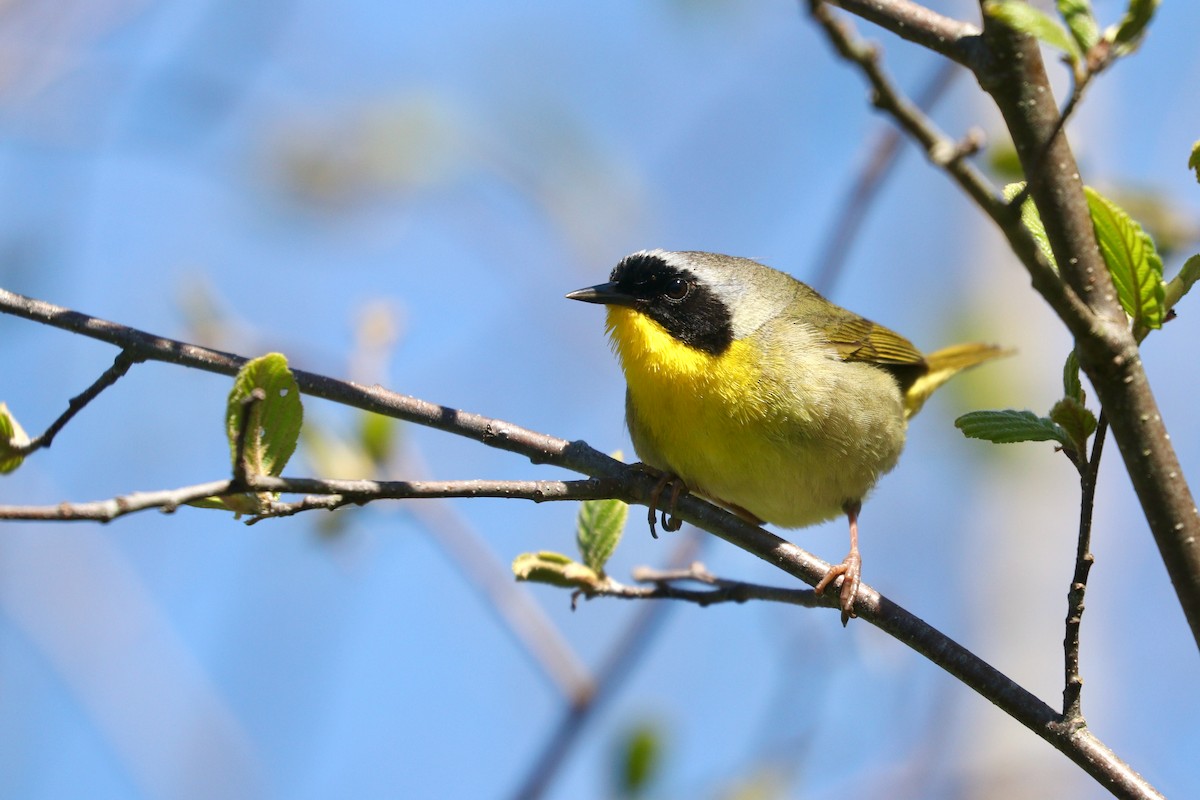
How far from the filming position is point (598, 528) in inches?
115

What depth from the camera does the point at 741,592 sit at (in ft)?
9.80

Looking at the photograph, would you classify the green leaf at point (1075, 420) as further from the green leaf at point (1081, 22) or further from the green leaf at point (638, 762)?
the green leaf at point (638, 762)

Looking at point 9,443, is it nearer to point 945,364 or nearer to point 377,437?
point 377,437

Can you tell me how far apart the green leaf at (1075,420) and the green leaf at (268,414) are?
1395 millimetres

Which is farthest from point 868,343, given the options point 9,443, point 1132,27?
point 9,443

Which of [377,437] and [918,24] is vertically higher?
[377,437]

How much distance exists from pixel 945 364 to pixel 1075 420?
376 cm

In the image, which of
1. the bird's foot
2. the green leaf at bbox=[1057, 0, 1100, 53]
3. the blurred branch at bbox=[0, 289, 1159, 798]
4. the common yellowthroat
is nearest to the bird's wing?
the common yellowthroat

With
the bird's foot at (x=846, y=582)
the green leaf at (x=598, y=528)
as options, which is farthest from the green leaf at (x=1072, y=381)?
the green leaf at (x=598, y=528)

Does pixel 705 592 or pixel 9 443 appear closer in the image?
pixel 9 443

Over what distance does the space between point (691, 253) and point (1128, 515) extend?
5.67 metres

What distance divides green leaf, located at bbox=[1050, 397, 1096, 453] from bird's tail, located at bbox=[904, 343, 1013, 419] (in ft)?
10.8

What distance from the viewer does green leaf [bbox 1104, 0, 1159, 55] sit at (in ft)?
5.06

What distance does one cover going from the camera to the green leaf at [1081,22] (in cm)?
157
